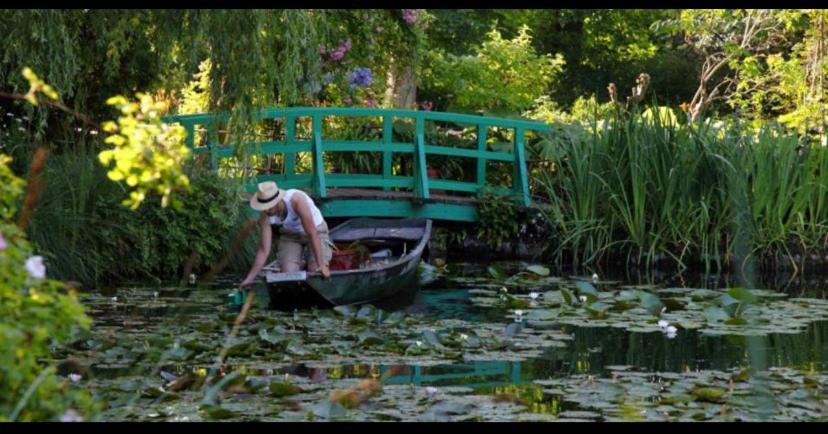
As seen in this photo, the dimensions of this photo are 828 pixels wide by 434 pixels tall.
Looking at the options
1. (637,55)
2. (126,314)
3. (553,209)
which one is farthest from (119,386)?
(637,55)

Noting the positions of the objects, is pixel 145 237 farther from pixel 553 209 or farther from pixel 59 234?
pixel 553 209

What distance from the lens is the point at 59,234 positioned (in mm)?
11133

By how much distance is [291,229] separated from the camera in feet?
33.5

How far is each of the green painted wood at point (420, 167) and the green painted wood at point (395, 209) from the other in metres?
0.15

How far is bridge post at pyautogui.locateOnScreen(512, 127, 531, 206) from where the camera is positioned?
15500 millimetres

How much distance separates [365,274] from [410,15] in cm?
662

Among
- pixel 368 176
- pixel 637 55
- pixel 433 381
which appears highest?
pixel 637 55

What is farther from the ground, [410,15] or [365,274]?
[410,15]

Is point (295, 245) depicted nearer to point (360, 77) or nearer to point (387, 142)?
point (387, 142)

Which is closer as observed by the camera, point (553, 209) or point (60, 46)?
point (60, 46)

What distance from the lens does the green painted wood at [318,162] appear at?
14672 mm

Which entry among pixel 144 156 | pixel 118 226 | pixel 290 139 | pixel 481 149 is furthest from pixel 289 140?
pixel 144 156
